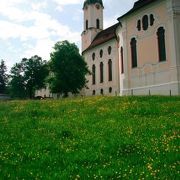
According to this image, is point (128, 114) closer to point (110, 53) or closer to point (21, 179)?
point (21, 179)

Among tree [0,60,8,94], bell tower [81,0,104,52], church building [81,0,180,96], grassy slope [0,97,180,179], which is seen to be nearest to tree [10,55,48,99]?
bell tower [81,0,104,52]

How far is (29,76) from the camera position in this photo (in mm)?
85312

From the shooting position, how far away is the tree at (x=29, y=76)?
84.3m

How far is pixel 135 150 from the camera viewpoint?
1032cm

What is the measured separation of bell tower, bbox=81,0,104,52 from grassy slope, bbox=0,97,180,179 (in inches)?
2350

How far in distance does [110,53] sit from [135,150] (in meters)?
54.0

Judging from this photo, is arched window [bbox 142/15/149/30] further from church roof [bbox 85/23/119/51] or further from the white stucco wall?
church roof [bbox 85/23/119/51]

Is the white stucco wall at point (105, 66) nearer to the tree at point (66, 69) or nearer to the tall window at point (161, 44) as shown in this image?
the tree at point (66, 69)

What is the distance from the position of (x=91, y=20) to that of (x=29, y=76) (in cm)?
2110

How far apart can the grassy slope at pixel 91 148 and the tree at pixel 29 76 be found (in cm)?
6729

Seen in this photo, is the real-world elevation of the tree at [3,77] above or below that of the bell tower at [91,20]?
below

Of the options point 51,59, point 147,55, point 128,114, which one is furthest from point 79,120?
point 51,59

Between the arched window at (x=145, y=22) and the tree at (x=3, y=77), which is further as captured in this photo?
the tree at (x=3, y=77)

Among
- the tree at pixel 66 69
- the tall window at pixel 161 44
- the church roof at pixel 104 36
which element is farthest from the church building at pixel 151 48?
the church roof at pixel 104 36
